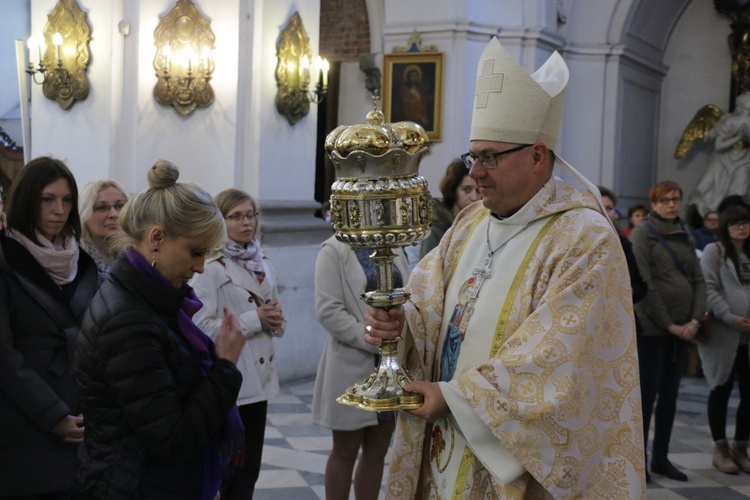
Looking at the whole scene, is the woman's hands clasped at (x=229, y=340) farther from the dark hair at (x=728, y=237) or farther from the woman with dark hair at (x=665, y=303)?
the dark hair at (x=728, y=237)

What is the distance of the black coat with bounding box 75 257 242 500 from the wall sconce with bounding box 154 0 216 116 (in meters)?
4.98

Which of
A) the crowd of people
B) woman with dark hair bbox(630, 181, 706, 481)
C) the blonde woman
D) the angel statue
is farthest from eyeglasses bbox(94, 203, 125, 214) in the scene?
the angel statue

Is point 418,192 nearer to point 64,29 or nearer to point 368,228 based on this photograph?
point 368,228

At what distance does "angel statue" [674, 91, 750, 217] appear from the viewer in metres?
12.2

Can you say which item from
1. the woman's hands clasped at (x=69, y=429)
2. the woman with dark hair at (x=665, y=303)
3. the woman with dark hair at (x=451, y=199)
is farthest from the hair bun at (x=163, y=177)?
the woman with dark hair at (x=665, y=303)

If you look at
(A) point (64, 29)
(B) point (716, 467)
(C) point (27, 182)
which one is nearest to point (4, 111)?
(A) point (64, 29)

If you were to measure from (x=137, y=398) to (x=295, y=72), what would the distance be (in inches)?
221

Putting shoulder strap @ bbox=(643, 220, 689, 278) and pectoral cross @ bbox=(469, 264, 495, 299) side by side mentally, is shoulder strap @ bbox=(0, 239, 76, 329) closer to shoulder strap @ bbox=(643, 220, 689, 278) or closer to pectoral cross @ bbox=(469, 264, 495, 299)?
pectoral cross @ bbox=(469, 264, 495, 299)

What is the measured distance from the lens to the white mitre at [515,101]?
252 centimetres

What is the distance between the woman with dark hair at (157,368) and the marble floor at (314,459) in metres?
2.55

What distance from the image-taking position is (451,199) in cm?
486

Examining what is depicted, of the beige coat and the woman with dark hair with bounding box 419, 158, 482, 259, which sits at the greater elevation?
the woman with dark hair with bounding box 419, 158, 482, 259

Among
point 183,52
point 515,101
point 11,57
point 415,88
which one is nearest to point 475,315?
point 515,101

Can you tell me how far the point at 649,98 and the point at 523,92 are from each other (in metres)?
11.0
